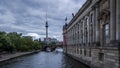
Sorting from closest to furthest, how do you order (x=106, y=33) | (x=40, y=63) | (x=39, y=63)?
(x=106, y=33)
(x=39, y=63)
(x=40, y=63)

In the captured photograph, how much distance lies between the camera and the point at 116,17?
31750 millimetres

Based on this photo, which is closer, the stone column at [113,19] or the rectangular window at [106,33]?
the stone column at [113,19]

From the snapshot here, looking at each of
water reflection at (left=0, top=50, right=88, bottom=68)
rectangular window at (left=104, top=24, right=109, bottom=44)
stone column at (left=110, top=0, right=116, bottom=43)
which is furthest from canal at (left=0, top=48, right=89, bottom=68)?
stone column at (left=110, top=0, right=116, bottom=43)

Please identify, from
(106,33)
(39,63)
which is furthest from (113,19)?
(39,63)

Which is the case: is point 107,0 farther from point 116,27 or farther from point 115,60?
point 115,60

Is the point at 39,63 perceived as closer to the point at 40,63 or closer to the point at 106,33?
the point at 40,63

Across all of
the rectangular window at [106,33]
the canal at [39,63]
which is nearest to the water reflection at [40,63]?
the canal at [39,63]

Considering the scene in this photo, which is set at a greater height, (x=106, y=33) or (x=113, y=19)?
(x=113, y=19)

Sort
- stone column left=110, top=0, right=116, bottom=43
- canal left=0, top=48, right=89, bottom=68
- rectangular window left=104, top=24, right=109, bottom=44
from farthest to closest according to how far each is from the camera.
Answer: canal left=0, top=48, right=89, bottom=68, rectangular window left=104, top=24, right=109, bottom=44, stone column left=110, top=0, right=116, bottom=43

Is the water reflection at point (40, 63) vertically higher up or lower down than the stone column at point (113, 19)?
lower down

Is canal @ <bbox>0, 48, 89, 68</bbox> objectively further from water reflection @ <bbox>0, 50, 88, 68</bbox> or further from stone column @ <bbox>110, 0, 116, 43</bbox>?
stone column @ <bbox>110, 0, 116, 43</bbox>

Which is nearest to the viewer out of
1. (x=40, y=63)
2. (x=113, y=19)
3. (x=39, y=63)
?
(x=113, y=19)

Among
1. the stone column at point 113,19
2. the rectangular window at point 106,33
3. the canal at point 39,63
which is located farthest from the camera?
the canal at point 39,63

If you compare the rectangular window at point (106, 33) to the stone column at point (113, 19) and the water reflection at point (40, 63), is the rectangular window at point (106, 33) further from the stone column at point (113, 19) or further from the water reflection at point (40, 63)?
the water reflection at point (40, 63)
